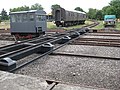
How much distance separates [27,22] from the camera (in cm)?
1380

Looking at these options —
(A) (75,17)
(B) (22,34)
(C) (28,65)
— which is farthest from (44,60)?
(A) (75,17)

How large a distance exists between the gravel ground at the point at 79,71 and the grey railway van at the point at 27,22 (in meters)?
6.89

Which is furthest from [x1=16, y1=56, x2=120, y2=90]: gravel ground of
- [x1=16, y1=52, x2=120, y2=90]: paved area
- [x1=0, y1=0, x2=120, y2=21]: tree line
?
[x1=0, y1=0, x2=120, y2=21]: tree line

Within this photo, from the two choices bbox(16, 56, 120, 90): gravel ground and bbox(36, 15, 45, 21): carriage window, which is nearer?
bbox(16, 56, 120, 90): gravel ground

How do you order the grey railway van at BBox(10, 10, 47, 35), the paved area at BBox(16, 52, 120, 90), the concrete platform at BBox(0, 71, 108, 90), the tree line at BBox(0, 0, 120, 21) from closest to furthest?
the concrete platform at BBox(0, 71, 108, 90) → the paved area at BBox(16, 52, 120, 90) → the grey railway van at BBox(10, 10, 47, 35) → the tree line at BBox(0, 0, 120, 21)

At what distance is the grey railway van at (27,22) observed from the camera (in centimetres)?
1366

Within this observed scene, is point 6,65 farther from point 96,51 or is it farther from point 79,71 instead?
point 96,51

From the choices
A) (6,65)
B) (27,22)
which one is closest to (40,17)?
(27,22)

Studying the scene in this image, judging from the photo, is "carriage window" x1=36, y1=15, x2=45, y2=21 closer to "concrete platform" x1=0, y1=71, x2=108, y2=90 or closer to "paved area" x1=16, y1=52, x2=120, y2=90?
"paved area" x1=16, y1=52, x2=120, y2=90

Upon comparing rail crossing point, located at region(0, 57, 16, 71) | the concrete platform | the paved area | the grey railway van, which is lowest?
the paved area

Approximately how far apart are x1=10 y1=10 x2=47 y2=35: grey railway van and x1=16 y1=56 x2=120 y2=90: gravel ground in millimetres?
6895

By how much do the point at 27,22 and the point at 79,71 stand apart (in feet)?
30.0

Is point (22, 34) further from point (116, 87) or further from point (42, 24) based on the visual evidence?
point (116, 87)

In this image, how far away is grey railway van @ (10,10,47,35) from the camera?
1366 cm
